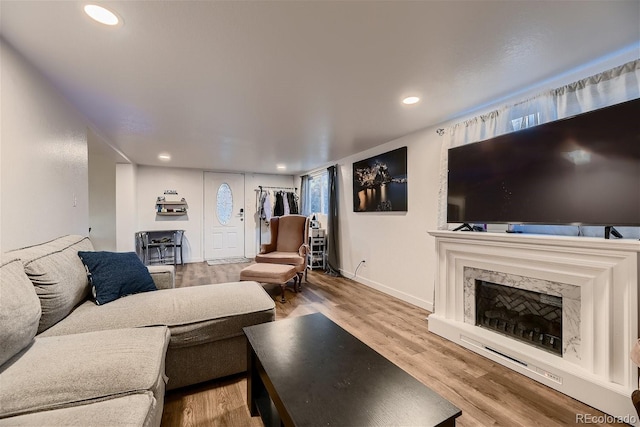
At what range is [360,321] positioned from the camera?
2.68 metres

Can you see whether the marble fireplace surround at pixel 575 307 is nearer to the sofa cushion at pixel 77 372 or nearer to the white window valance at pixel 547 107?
the white window valance at pixel 547 107

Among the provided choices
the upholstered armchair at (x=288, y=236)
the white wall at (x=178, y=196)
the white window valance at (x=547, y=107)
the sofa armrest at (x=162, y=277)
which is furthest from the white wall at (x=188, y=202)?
the white window valance at (x=547, y=107)

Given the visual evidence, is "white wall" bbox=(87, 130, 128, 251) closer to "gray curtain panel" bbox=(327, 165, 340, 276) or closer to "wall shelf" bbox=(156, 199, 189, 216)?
"wall shelf" bbox=(156, 199, 189, 216)

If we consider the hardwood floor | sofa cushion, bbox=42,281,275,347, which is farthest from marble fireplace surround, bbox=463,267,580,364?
sofa cushion, bbox=42,281,275,347

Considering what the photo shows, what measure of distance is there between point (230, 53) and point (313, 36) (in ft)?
1.73

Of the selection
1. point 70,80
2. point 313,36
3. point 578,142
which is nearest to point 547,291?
point 578,142

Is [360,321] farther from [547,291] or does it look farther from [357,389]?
[357,389]

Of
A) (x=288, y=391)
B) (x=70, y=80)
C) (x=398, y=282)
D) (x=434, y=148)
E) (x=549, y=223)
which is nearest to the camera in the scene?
(x=288, y=391)

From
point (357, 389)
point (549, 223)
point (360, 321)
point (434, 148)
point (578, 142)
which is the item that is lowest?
point (360, 321)

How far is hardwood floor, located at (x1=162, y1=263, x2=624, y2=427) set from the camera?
141 cm

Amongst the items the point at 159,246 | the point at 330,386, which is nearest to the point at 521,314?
the point at 330,386

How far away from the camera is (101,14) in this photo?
1.25 metres

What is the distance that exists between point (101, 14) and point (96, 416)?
1679mm

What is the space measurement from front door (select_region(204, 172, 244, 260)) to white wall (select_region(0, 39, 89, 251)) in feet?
11.7
